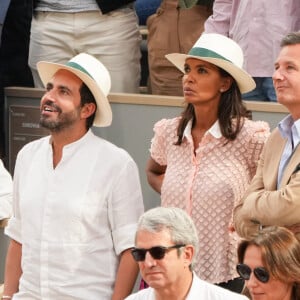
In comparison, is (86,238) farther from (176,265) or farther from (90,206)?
(176,265)

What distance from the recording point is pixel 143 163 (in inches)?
292

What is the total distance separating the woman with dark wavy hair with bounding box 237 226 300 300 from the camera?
4855mm

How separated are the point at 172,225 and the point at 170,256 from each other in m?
0.13

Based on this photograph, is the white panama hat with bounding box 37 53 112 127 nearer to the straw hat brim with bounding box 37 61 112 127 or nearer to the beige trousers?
the straw hat brim with bounding box 37 61 112 127

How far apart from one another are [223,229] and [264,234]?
84cm

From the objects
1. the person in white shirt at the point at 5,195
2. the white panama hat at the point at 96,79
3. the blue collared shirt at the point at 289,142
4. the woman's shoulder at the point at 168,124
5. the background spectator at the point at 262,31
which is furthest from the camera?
the person in white shirt at the point at 5,195

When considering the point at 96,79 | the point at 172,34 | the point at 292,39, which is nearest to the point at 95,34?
the point at 172,34

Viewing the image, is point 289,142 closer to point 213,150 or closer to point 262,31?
point 213,150

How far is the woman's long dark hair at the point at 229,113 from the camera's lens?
5.86m

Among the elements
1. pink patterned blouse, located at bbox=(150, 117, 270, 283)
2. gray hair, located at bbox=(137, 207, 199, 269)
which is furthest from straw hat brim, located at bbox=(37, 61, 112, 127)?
gray hair, located at bbox=(137, 207, 199, 269)

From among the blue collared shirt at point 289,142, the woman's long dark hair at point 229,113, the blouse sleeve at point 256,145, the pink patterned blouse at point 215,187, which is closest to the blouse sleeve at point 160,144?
the woman's long dark hair at point 229,113

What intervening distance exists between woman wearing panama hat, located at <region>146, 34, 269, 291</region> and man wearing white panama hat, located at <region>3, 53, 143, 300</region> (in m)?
0.25

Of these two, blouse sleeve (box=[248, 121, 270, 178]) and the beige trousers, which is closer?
blouse sleeve (box=[248, 121, 270, 178])

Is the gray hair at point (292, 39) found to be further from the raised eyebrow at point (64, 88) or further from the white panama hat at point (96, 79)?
the raised eyebrow at point (64, 88)
